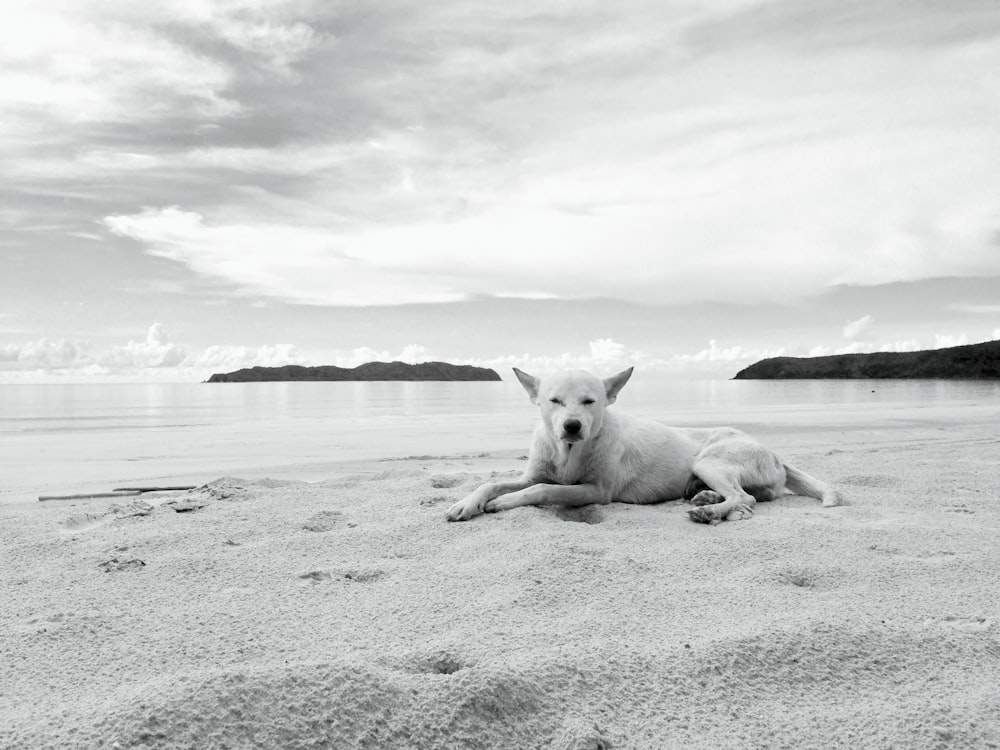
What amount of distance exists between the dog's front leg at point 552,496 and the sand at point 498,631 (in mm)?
188

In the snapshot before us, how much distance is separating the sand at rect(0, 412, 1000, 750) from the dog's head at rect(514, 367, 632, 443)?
643mm

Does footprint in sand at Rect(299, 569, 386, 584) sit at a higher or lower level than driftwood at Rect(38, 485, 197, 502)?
higher

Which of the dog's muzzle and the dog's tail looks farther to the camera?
the dog's tail

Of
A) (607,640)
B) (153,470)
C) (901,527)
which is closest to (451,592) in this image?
(607,640)

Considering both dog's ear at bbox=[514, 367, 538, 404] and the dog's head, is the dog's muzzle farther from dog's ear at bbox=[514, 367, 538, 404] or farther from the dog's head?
dog's ear at bbox=[514, 367, 538, 404]

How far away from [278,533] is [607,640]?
252 centimetres

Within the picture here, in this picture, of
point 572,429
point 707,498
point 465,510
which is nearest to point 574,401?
point 572,429

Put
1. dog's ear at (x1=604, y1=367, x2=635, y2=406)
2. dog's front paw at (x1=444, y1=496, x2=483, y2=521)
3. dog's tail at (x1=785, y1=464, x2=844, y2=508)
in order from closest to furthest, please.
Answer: dog's front paw at (x1=444, y1=496, x2=483, y2=521)
dog's tail at (x1=785, y1=464, x2=844, y2=508)
dog's ear at (x1=604, y1=367, x2=635, y2=406)

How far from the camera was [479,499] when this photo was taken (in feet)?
15.5

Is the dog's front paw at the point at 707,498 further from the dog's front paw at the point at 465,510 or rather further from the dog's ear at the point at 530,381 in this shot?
the dog's front paw at the point at 465,510

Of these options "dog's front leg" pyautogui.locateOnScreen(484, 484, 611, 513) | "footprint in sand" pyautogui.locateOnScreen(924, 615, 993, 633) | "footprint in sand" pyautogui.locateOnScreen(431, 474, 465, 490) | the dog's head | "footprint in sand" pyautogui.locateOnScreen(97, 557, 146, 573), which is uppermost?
the dog's head

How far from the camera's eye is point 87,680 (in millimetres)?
2156

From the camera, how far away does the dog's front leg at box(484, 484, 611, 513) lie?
15.8 feet

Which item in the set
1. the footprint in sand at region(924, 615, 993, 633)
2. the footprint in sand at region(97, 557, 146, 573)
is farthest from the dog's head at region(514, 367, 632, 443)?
the footprint in sand at region(97, 557, 146, 573)
